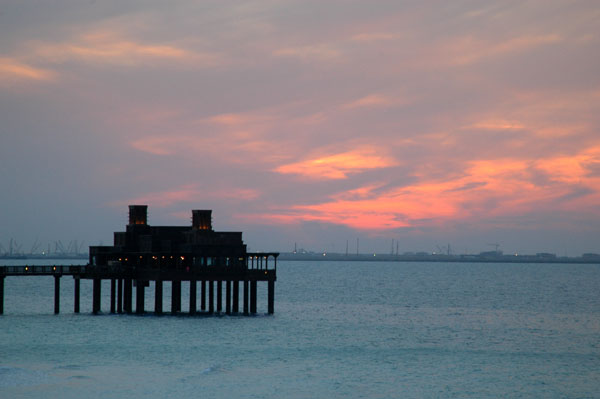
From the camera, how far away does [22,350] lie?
67.2m

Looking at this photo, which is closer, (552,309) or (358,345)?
(358,345)

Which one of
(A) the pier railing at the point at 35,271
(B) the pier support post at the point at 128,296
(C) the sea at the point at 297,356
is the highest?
(A) the pier railing at the point at 35,271

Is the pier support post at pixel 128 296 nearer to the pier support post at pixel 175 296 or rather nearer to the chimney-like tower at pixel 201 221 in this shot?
the pier support post at pixel 175 296

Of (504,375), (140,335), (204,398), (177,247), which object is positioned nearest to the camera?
(204,398)

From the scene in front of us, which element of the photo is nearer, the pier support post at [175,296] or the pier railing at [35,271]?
the pier railing at [35,271]

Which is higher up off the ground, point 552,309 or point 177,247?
point 177,247

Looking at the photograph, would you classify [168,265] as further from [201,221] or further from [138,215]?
[138,215]

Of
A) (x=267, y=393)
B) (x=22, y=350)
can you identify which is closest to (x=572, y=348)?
(x=267, y=393)

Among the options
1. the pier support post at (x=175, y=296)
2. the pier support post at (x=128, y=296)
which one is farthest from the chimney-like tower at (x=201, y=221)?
the pier support post at (x=128, y=296)

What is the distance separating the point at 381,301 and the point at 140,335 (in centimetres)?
7553

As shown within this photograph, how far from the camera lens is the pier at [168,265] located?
89.0 metres

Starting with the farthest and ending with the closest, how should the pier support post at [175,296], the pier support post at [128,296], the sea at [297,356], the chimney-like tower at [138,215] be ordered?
the chimney-like tower at [138,215]
the pier support post at [128,296]
the pier support post at [175,296]
the sea at [297,356]

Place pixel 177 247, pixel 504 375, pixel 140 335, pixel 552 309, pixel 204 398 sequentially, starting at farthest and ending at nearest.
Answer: pixel 552 309, pixel 177 247, pixel 140 335, pixel 504 375, pixel 204 398

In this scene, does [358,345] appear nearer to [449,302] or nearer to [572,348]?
[572,348]
